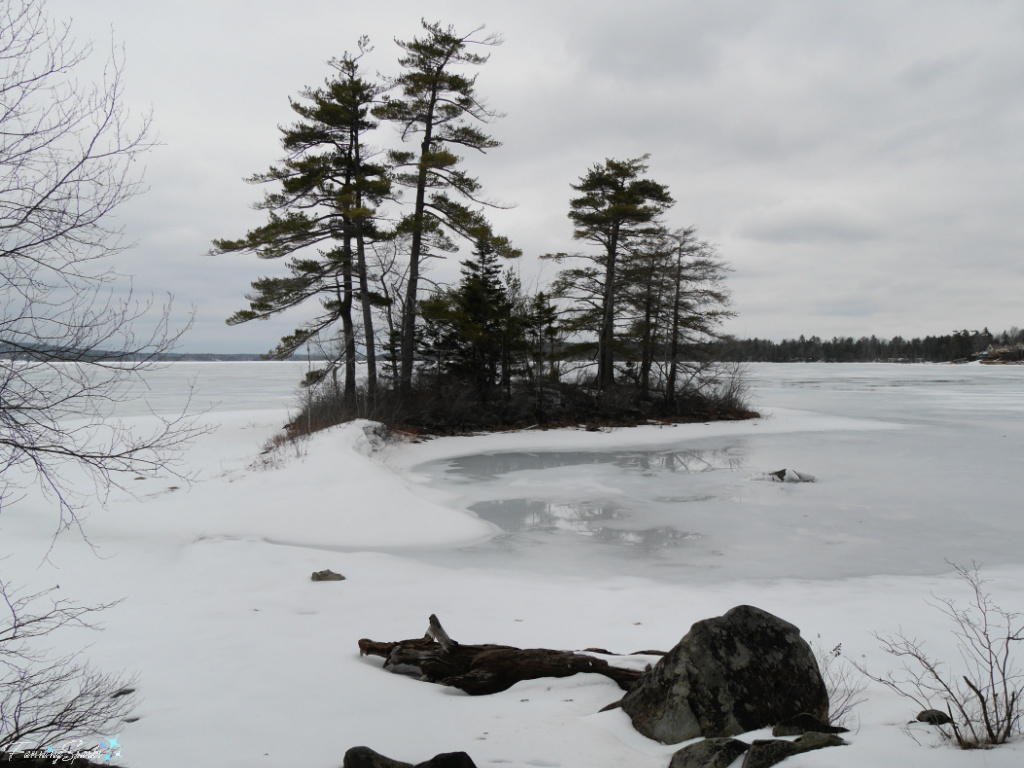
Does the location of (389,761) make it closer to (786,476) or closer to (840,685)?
(840,685)

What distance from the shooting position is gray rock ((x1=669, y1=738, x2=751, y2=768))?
2562 mm

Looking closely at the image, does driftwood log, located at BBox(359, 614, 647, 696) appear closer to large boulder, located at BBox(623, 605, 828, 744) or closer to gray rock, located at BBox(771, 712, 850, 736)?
large boulder, located at BBox(623, 605, 828, 744)

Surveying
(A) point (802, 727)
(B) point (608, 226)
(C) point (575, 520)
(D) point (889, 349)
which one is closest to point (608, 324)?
(B) point (608, 226)

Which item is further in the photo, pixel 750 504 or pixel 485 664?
pixel 750 504

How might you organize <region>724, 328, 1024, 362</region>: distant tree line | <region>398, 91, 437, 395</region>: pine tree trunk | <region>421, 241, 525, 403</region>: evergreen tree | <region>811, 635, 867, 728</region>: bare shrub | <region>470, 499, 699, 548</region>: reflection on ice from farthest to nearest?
<region>724, 328, 1024, 362</region>: distant tree line < <region>421, 241, 525, 403</region>: evergreen tree < <region>398, 91, 437, 395</region>: pine tree trunk < <region>470, 499, 699, 548</region>: reflection on ice < <region>811, 635, 867, 728</region>: bare shrub

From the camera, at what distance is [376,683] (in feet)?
12.2

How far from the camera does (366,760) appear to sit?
263 cm

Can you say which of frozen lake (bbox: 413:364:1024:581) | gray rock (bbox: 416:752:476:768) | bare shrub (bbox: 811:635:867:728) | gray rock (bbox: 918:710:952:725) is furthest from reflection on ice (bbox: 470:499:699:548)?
gray rock (bbox: 416:752:476:768)

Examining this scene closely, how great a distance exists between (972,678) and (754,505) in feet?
19.7

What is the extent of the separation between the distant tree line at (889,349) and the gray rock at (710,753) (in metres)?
112

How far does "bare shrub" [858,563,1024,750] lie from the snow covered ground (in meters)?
0.14

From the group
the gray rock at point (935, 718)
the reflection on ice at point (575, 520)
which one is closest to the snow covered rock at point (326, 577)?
the reflection on ice at point (575, 520)

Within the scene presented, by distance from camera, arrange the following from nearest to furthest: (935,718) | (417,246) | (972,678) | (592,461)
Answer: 1. (935,718)
2. (972,678)
3. (592,461)
4. (417,246)

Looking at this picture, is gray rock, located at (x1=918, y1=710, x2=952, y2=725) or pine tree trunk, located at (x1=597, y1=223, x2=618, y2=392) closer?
gray rock, located at (x1=918, y1=710, x2=952, y2=725)
